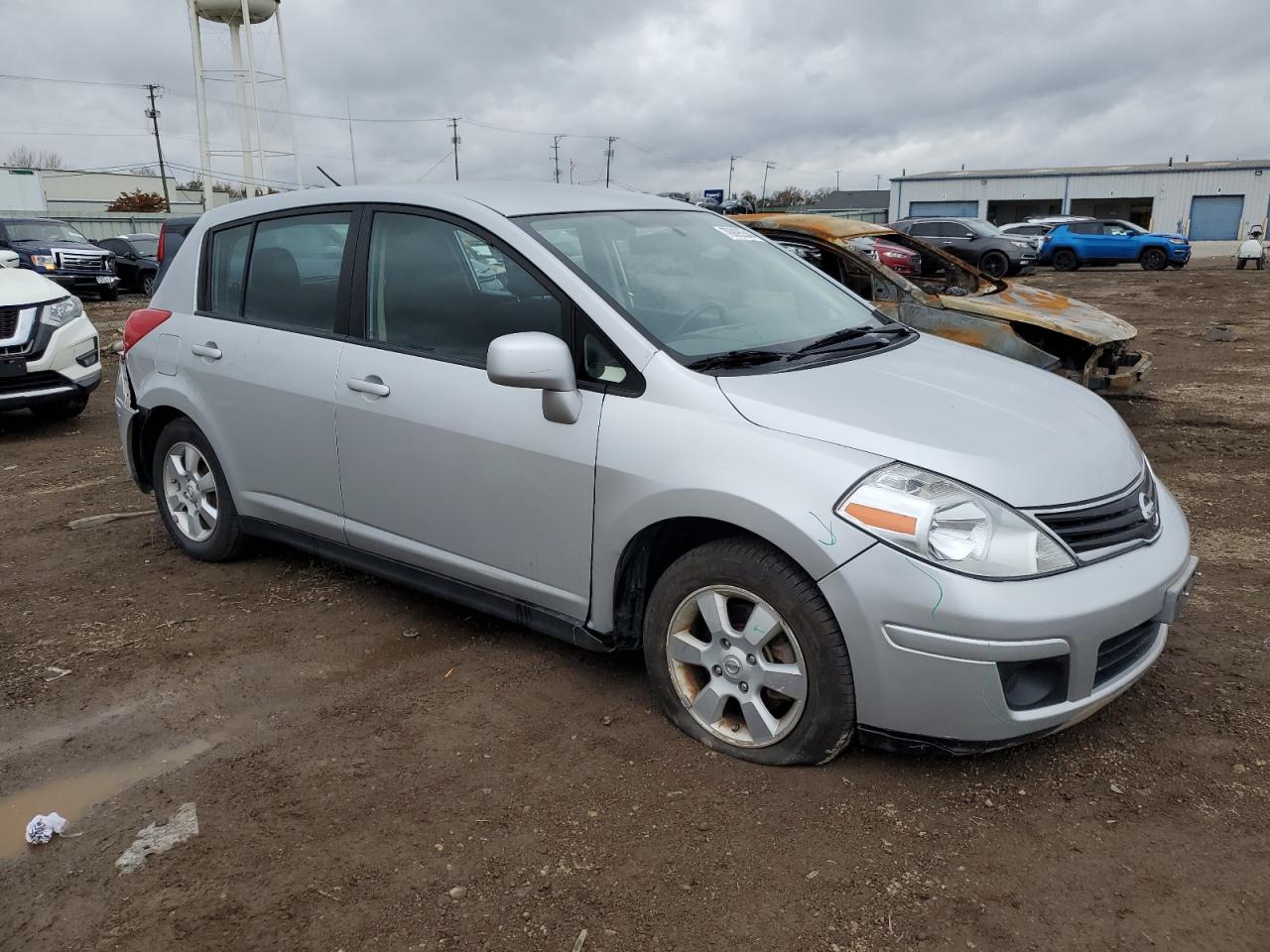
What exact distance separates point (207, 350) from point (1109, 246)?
28948mm

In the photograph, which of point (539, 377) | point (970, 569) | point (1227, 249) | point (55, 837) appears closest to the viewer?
point (970, 569)

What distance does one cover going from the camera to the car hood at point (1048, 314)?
7199mm

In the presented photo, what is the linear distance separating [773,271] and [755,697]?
1.78 m

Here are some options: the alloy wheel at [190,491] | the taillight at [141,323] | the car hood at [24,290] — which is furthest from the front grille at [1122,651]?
the car hood at [24,290]

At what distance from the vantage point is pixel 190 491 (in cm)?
464

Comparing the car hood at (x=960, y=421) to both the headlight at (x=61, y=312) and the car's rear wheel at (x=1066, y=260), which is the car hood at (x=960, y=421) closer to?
the headlight at (x=61, y=312)

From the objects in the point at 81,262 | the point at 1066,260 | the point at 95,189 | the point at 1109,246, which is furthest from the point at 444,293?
the point at 95,189

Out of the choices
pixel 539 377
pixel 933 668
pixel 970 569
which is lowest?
pixel 933 668

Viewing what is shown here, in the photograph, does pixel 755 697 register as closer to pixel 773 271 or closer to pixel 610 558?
pixel 610 558

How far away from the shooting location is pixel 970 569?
2512 millimetres

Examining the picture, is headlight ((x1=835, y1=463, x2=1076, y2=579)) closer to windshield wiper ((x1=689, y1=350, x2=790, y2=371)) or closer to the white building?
windshield wiper ((x1=689, y1=350, x2=790, y2=371))

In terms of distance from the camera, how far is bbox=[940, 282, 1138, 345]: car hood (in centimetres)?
720

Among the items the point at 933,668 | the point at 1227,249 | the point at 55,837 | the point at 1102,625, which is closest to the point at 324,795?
the point at 55,837

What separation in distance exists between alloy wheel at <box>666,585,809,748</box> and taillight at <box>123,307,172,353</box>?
3014mm
